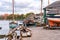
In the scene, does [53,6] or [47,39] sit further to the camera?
[53,6]

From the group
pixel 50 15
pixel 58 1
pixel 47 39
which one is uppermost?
pixel 58 1

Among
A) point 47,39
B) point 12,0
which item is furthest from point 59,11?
point 12,0

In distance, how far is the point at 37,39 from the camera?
17.0m

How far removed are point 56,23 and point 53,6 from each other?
3249 millimetres

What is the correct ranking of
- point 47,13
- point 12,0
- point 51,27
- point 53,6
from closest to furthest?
point 51,27 < point 53,6 < point 47,13 < point 12,0

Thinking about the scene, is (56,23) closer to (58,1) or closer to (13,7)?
(58,1)

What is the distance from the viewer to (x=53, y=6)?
32.3m

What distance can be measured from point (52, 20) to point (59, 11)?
3.46 meters

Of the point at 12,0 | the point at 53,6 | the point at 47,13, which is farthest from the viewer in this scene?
the point at 12,0

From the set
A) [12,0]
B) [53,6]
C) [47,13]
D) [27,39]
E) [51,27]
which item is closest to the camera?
[27,39]

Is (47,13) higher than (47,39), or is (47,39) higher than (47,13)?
(47,13)

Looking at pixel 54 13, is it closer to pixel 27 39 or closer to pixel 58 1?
pixel 58 1

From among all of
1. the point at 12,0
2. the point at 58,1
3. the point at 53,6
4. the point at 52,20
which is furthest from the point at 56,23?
the point at 12,0

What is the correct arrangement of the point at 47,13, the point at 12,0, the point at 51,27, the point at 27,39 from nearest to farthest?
the point at 27,39
the point at 51,27
the point at 47,13
the point at 12,0
